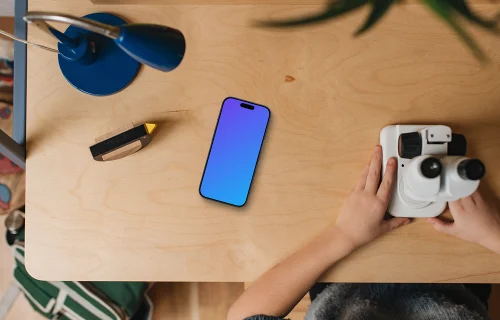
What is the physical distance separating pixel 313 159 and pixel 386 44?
212mm

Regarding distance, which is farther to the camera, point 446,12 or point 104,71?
point 104,71

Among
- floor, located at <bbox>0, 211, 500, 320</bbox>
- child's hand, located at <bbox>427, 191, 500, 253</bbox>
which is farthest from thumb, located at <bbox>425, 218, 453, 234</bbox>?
floor, located at <bbox>0, 211, 500, 320</bbox>

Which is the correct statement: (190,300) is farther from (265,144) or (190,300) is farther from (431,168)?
(431,168)

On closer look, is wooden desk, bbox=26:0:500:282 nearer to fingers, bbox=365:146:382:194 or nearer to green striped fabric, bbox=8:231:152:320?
fingers, bbox=365:146:382:194

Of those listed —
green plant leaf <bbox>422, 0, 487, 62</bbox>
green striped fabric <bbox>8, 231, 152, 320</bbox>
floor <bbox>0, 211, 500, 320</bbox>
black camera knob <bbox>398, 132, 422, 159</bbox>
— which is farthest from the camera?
floor <bbox>0, 211, 500, 320</bbox>

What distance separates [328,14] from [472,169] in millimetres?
248

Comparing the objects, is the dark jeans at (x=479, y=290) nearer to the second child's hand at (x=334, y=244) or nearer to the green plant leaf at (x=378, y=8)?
the second child's hand at (x=334, y=244)

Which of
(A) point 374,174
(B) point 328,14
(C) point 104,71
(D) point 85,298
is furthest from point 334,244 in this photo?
(D) point 85,298

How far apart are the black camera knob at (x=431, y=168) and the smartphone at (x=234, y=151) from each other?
0.79ft

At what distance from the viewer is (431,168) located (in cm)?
51

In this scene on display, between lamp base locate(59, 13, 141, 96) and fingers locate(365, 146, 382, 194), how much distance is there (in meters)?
0.39

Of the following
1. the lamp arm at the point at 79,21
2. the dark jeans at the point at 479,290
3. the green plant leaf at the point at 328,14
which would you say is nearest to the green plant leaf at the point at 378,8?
the green plant leaf at the point at 328,14

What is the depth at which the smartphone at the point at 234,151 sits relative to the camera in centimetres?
63

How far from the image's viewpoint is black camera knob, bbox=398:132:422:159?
58 centimetres
